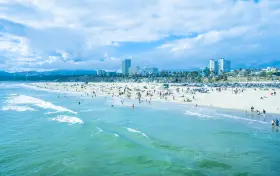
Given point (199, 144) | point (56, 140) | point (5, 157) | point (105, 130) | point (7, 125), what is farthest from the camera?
point (7, 125)

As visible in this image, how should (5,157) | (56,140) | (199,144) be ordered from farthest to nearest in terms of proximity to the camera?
(56,140)
(199,144)
(5,157)

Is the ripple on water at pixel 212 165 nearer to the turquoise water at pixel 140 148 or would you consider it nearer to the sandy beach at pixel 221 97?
the turquoise water at pixel 140 148

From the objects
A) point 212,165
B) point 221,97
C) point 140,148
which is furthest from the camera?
point 221,97

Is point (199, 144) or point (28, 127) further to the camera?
point (28, 127)

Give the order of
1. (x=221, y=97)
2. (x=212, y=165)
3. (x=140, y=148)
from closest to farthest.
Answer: (x=212, y=165)
(x=140, y=148)
(x=221, y=97)

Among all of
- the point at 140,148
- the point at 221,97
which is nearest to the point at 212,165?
the point at 140,148

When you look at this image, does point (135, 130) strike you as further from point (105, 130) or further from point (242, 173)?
point (242, 173)

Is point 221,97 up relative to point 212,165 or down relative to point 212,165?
up

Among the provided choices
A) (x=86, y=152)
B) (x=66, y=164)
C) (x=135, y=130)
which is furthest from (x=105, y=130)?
(x=66, y=164)

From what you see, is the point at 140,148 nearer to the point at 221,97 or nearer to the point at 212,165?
the point at 212,165
